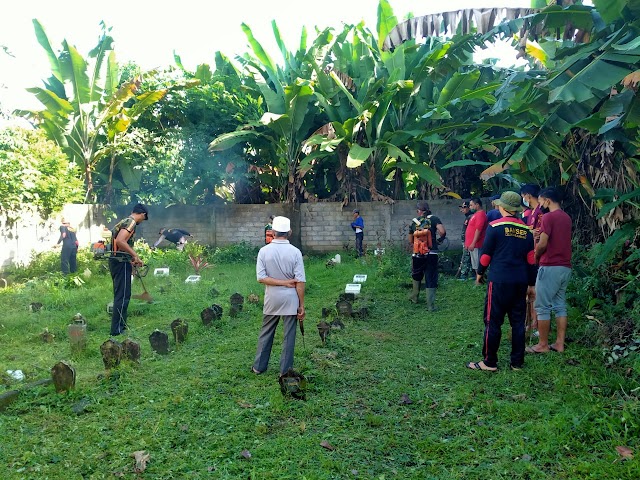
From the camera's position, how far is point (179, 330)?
6746mm

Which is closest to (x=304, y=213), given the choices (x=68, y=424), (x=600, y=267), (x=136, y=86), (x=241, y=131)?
(x=241, y=131)

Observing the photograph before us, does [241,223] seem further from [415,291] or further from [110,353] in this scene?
[110,353]

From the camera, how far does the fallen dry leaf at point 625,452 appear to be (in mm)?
3492

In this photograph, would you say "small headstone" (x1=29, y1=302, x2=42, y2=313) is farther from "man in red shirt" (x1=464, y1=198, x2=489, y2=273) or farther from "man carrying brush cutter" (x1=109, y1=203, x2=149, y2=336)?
"man in red shirt" (x1=464, y1=198, x2=489, y2=273)

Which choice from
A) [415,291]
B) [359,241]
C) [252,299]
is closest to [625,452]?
[415,291]

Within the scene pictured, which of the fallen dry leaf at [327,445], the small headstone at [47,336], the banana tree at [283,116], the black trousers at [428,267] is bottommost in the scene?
the small headstone at [47,336]

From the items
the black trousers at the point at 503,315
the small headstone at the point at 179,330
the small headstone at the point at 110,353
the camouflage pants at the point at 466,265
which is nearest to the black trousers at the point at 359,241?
the camouflage pants at the point at 466,265

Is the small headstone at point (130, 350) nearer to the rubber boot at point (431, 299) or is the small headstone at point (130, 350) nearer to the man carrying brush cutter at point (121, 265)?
the man carrying brush cutter at point (121, 265)

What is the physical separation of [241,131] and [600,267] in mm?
10262

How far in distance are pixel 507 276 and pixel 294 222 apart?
10984mm

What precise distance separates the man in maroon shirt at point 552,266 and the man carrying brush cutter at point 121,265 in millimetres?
5150

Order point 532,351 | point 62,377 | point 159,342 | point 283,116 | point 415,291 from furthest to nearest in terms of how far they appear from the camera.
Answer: point 283,116 → point 415,291 → point 159,342 → point 532,351 → point 62,377

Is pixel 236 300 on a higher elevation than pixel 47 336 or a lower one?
higher

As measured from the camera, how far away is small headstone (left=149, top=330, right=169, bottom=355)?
246 inches
